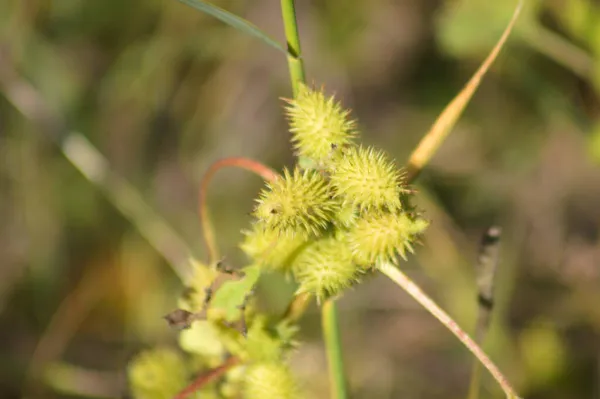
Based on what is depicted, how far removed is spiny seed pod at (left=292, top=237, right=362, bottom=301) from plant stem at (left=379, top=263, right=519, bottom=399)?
0.17 feet

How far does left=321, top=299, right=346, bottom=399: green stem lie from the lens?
1.13 m

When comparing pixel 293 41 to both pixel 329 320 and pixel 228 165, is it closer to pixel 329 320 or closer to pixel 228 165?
pixel 228 165

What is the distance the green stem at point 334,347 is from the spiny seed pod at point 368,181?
0.24 m

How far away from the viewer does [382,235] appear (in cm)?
93

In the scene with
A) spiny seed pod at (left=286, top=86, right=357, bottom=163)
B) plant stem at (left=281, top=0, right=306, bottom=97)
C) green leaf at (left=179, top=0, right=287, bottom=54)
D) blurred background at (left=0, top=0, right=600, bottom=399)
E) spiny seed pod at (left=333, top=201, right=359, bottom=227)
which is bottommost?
spiny seed pod at (left=333, top=201, right=359, bottom=227)

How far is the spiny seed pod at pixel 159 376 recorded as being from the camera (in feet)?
4.17

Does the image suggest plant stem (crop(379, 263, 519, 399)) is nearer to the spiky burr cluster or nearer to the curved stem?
the spiky burr cluster

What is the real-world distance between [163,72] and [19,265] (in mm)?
873

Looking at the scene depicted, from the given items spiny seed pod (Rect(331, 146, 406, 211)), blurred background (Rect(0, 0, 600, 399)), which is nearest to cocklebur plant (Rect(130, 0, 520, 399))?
spiny seed pod (Rect(331, 146, 406, 211))

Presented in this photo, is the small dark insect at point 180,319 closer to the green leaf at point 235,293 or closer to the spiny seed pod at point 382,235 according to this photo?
the green leaf at point 235,293

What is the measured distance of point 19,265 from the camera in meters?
2.35

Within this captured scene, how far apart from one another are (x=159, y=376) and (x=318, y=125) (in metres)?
0.63

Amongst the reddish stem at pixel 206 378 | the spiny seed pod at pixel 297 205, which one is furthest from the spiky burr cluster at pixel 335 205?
the reddish stem at pixel 206 378

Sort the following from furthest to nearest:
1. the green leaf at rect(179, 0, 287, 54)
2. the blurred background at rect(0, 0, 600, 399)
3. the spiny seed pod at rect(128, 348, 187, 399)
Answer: the blurred background at rect(0, 0, 600, 399), the spiny seed pod at rect(128, 348, 187, 399), the green leaf at rect(179, 0, 287, 54)
